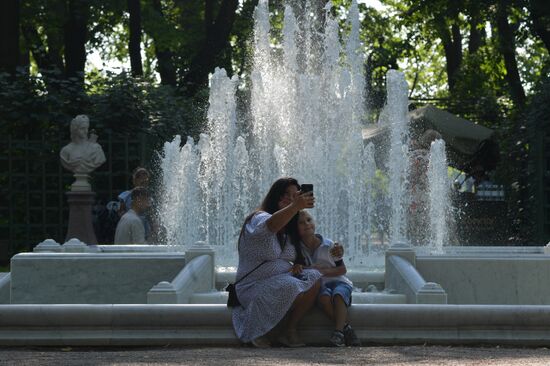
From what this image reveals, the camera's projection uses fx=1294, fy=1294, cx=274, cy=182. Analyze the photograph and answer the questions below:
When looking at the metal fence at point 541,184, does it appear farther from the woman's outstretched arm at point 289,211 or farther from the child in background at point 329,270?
the woman's outstretched arm at point 289,211

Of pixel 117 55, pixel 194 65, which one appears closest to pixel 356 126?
pixel 194 65

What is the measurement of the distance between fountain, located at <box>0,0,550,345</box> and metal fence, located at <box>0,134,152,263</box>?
65 cm

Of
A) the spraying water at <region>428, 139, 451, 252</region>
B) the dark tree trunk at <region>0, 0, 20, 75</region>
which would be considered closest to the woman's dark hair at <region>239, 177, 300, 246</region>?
the spraying water at <region>428, 139, 451, 252</region>

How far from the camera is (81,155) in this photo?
54.6 ft

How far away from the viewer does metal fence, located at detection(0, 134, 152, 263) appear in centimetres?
1855

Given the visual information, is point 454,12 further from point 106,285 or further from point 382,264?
point 106,285

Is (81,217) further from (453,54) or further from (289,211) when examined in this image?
(453,54)

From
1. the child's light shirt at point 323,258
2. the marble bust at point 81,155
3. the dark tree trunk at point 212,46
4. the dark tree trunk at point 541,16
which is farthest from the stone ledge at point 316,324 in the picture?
the dark tree trunk at point 212,46

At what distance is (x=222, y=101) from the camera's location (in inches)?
730

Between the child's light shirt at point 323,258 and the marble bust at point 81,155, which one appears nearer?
the child's light shirt at point 323,258

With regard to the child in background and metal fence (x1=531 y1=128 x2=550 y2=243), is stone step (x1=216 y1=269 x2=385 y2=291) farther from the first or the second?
metal fence (x1=531 y1=128 x2=550 y2=243)

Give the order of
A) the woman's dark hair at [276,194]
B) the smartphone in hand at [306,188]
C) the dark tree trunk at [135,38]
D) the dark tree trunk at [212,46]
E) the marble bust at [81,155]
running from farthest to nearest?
the dark tree trunk at [212,46], the dark tree trunk at [135,38], the marble bust at [81,155], the woman's dark hair at [276,194], the smartphone in hand at [306,188]

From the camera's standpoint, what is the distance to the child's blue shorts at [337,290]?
833 cm

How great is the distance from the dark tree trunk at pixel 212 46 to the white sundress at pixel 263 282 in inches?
656
